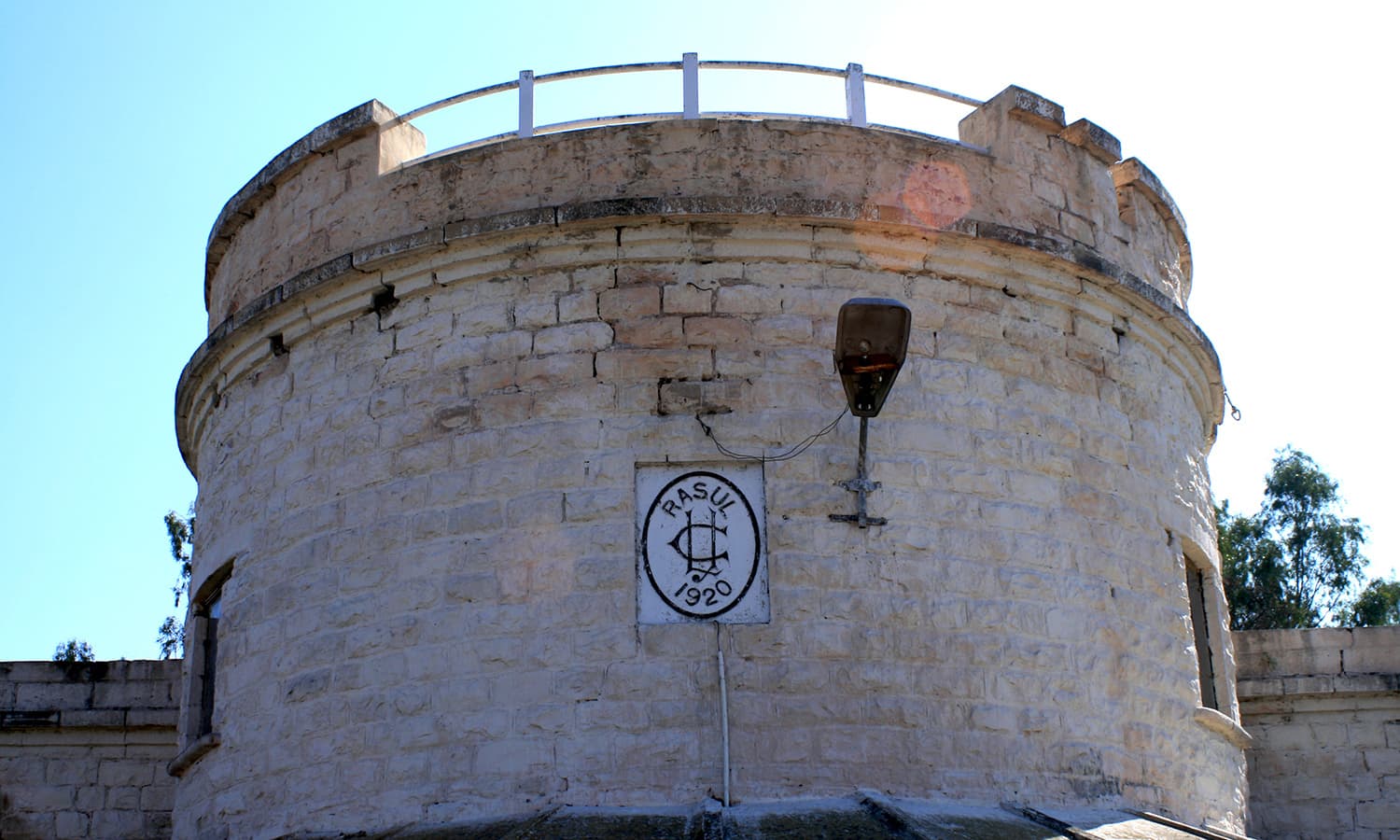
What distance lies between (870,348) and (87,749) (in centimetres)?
700

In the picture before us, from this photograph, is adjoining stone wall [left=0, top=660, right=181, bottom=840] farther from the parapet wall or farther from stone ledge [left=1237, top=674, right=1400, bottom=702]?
stone ledge [left=1237, top=674, right=1400, bottom=702]

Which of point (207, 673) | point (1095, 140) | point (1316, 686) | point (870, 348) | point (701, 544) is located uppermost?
point (1095, 140)

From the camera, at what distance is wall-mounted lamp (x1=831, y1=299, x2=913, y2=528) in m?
6.87

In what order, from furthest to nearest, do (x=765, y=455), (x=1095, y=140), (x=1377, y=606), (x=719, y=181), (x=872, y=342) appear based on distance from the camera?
(x=1377, y=606), (x=1095, y=140), (x=719, y=181), (x=765, y=455), (x=872, y=342)

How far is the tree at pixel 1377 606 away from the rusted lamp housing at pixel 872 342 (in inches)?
684

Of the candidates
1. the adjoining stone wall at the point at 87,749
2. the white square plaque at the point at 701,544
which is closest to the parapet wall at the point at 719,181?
the white square plaque at the point at 701,544

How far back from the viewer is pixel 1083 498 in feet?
26.7

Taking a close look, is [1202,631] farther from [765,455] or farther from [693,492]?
[693,492]

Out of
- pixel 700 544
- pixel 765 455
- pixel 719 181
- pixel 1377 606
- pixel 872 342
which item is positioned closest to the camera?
pixel 872 342

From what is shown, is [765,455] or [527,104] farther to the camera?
[527,104]

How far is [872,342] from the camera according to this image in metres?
6.93

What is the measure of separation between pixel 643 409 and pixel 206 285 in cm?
418

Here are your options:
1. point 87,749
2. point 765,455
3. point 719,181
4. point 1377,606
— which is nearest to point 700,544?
point 765,455

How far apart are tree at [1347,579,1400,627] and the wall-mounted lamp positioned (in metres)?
17.3
